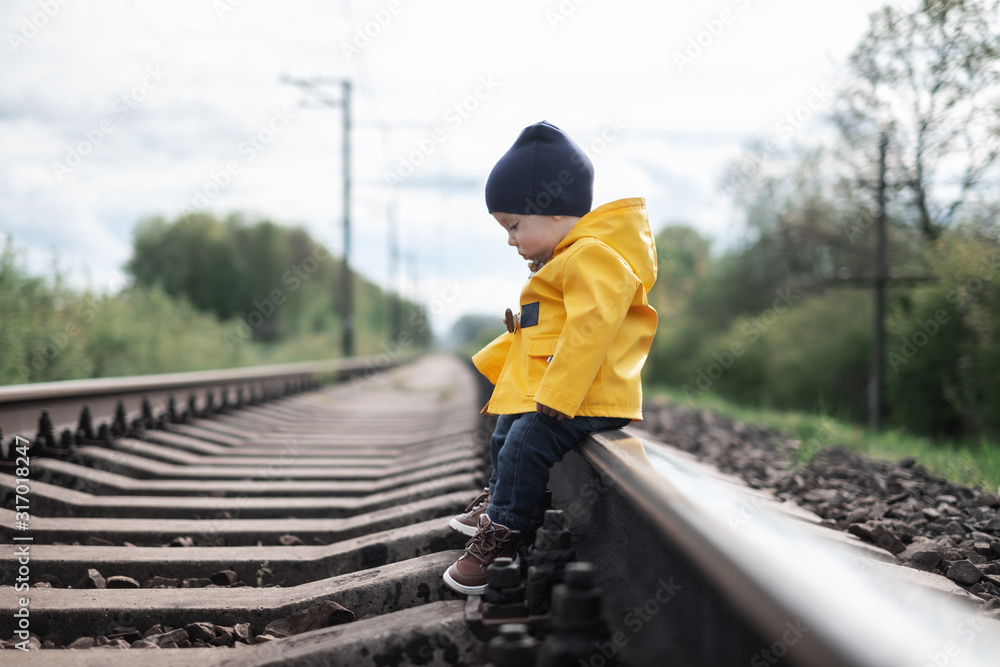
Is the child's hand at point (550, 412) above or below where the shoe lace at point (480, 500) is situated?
above

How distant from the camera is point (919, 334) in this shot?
8453 mm

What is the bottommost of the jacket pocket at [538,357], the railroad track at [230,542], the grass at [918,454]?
the grass at [918,454]

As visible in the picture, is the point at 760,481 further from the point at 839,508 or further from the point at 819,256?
the point at 819,256

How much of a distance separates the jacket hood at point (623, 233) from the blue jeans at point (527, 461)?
1.63 feet

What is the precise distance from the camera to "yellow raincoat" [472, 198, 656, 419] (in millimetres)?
1805

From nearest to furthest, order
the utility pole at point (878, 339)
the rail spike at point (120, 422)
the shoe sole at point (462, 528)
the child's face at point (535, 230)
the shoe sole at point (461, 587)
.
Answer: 1. the shoe sole at point (461, 587)
2. the shoe sole at point (462, 528)
3. the child's face at point (535, 230)
4. the rail spike at point (120, 422)
5. the utility pole at point (878, 339)

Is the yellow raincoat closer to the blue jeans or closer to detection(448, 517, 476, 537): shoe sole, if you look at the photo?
the blue jeans

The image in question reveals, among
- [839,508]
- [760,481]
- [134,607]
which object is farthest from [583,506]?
[760,481]

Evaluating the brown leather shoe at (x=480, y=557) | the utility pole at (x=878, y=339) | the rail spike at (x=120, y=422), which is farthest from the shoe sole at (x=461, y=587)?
the utility pole at (x=878, y=339)

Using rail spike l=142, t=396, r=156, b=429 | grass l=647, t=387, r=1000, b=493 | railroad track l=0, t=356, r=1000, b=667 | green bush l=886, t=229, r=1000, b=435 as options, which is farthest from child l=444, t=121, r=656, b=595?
green bush l=886, t=229, r=1000, b=435

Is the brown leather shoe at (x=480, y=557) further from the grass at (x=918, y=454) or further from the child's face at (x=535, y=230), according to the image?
the grass at (x=918, y=454)

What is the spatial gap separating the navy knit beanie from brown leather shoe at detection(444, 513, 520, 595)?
939 millimetres

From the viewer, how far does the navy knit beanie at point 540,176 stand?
2.05m

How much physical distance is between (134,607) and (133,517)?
1203mm
